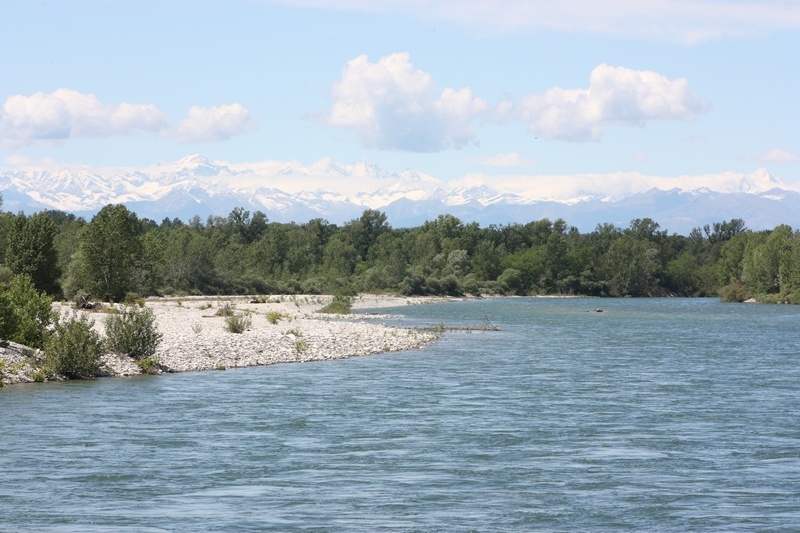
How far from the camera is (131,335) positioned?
41.8 meters

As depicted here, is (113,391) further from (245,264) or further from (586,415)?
(245,264)

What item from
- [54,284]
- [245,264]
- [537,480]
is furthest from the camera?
[245,264]

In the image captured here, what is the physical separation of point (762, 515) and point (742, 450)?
22.9 ft

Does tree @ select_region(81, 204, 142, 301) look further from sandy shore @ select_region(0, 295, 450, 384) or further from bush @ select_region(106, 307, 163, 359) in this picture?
bush @ select_region(106, 307, 163, 359)

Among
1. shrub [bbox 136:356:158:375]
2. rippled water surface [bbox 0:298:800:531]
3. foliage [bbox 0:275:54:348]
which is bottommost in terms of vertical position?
rippled water surface [bbox 0:298:800:531]

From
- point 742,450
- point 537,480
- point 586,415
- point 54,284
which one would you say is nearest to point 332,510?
point 537,480

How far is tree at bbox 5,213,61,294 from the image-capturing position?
2953 inches

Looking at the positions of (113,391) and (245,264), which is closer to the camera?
(113,391)

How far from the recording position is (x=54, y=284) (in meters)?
77.9

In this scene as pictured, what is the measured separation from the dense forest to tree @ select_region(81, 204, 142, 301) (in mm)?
83

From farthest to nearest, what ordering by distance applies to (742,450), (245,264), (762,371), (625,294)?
(625,294)
(245,264)
(762,371)
(742,450)

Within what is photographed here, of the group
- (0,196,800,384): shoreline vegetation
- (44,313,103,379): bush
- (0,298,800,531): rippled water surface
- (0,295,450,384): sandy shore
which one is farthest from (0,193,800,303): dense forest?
(0,298,800,531): rippled water surface

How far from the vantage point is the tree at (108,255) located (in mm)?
83125

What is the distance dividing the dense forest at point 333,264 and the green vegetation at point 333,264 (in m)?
0.16
